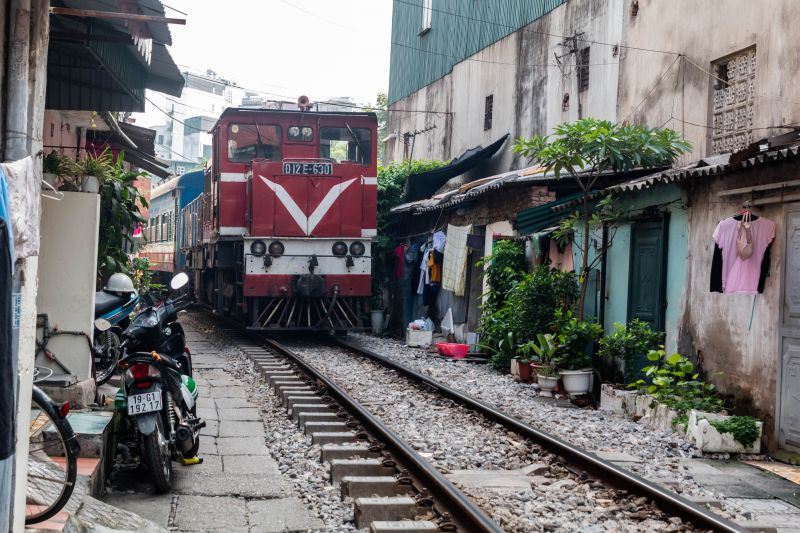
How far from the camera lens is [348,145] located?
15.7 metres

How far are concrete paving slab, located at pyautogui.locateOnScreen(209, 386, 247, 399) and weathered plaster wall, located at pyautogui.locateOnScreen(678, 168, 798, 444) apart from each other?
4.78m

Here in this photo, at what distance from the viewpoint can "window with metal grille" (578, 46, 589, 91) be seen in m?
15.3

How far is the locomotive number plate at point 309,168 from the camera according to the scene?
14695 mm

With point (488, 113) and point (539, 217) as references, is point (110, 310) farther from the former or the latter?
point (488, 113)

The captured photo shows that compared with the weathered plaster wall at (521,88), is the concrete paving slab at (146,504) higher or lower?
lower

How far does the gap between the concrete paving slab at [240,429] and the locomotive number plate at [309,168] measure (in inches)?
276

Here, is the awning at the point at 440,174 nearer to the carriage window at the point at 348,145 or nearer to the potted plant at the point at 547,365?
the carriage window at the point at 348,145

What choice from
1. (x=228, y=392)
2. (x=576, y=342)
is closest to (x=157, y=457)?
(x=228, y=392)

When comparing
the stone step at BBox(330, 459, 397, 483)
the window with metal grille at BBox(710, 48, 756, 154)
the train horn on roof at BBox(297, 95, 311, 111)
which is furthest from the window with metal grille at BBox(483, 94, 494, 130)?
the stone step at BBox(330, 459, 397, 483)

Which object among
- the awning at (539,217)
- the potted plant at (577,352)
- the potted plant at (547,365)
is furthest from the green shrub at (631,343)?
the awning at (539,217)

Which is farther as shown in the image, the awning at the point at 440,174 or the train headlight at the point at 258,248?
the awning at the point at 440,174

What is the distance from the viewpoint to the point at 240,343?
1562cm

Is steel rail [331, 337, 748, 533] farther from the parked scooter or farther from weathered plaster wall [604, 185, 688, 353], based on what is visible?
the parked scooter

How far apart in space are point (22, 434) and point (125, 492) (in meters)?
1.98
